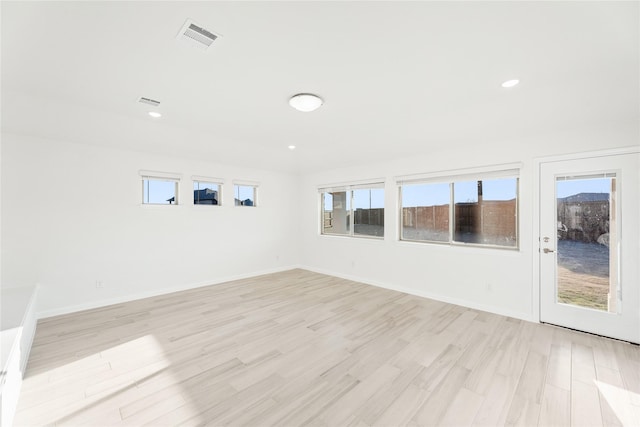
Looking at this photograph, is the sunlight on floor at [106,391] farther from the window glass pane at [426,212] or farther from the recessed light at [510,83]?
the window glass pane at [426,212]

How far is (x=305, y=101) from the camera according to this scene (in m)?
2.71

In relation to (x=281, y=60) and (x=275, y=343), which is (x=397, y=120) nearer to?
(x=281, y=60)

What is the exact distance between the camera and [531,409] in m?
1.84

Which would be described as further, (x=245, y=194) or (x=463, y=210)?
(x=245, y=194)

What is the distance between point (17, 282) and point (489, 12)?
18.6 ft

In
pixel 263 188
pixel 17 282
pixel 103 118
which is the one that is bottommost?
pixel 17 282

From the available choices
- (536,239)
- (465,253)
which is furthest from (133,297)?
(536,239)

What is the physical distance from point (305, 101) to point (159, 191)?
3.35 metres

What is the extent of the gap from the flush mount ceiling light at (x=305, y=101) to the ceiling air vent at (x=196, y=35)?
980 millimetres

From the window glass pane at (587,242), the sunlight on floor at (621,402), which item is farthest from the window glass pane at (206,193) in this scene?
the sunlight on floor at (621,402)

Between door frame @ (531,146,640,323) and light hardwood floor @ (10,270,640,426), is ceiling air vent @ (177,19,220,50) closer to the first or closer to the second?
light hardwood floor @ (10,270,640,426)

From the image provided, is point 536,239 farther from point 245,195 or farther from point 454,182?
point 245,195

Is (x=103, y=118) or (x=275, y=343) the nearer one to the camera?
(x=275, y=343)

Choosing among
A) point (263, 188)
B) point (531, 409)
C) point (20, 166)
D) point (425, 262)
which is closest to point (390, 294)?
point (425, 262)
